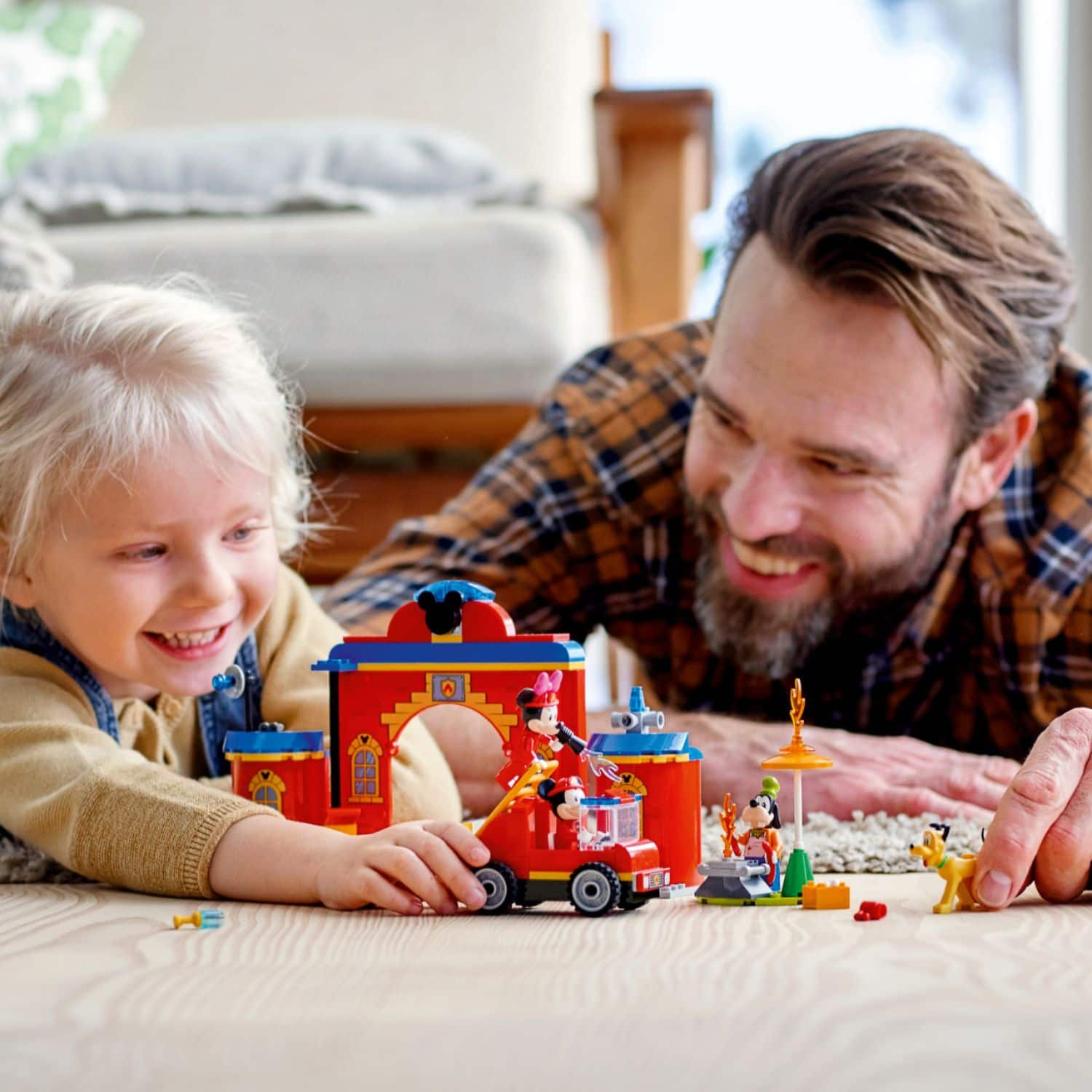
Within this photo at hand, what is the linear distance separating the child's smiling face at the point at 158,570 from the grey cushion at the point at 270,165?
145cm

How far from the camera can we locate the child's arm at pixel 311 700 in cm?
115

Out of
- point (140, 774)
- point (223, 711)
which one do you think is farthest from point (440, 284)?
point (140, 774)

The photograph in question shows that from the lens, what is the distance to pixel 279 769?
1.03 m

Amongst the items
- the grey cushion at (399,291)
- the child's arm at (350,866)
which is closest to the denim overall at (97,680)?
the child's arm at (350,866)

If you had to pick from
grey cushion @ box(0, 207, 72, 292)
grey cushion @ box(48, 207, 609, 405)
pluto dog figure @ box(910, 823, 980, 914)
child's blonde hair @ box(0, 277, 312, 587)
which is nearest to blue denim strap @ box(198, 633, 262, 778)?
child's blonde hair @ box(0, 277, 312, 587)

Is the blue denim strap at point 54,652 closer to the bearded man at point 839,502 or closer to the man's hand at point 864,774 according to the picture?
the bearded man at point 839,502

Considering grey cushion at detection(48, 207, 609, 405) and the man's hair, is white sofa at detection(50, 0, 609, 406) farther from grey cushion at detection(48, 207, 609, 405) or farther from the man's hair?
the man's hair

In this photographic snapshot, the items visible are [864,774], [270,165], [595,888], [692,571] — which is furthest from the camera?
[270,165]

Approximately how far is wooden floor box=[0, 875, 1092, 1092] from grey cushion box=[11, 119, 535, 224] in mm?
1798

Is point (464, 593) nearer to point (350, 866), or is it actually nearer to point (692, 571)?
point (350, 866)

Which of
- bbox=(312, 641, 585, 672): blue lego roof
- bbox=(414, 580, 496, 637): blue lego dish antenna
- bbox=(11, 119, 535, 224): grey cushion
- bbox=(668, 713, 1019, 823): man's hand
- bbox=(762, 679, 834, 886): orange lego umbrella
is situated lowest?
bbox=(668, 713, 1019, 823): man's hand

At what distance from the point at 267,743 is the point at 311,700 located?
17cm

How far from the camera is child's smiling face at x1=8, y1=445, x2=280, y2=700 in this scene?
1.05 meters

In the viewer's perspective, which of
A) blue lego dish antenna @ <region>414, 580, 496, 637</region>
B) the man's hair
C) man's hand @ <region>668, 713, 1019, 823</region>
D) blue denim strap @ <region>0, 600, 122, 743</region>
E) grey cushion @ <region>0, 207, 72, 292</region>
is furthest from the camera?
grey cushion @ <region>0, 207, 72, 292</region>
